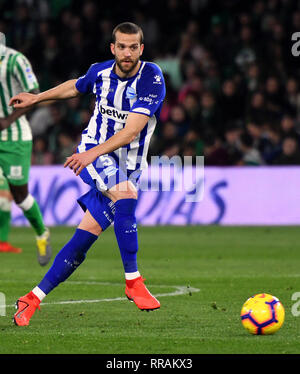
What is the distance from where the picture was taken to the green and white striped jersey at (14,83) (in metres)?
9.78

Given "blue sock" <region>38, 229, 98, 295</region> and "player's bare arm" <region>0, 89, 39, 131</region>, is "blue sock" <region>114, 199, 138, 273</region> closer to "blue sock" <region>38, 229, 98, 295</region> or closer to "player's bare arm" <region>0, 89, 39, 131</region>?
"blue sock" <region>38, 229, 98, 295</region>

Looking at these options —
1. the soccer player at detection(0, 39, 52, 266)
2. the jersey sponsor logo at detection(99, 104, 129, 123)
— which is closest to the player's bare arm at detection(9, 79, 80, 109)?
the jersey sponsor logo at detection(99, 104, 129, 123)

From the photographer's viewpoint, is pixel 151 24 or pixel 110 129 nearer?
pixel 110 129

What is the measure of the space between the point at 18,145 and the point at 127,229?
4026 millimetres

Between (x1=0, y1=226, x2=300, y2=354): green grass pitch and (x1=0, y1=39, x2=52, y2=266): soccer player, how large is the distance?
1.30ft

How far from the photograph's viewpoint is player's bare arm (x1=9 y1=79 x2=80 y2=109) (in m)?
6.50

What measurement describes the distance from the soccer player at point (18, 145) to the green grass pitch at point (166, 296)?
0.40 meters

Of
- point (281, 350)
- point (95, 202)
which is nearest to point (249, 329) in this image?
point (281, 350)

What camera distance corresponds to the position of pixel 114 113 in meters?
6.54

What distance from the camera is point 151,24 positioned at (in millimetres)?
18828

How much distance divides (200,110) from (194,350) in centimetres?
1173
